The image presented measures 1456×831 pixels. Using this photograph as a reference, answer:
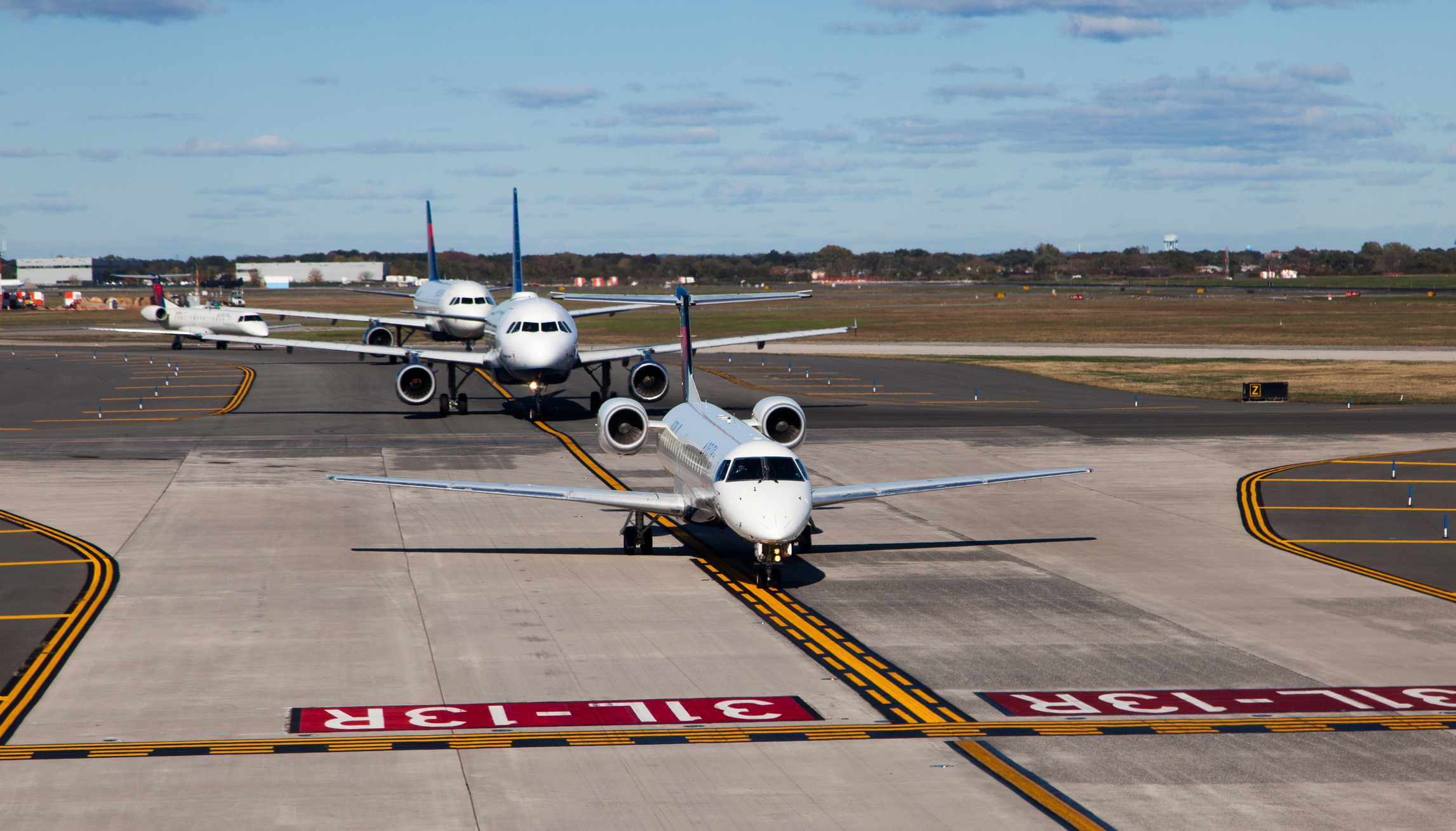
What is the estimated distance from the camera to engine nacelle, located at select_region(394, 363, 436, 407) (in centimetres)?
5244

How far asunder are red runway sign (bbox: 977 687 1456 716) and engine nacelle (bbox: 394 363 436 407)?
37734mm

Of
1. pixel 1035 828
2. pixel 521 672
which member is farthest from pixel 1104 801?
pixel 521 672

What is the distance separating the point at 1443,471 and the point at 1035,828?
32157 millimetres

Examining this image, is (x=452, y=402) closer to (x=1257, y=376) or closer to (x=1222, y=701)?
(x=1222, y=701)

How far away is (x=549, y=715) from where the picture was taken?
57.9 ft

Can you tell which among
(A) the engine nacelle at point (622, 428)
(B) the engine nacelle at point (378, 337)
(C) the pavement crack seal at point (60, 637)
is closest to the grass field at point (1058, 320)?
(B) the engine nacelle at point (378, 337)

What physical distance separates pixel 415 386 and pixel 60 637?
31619mm

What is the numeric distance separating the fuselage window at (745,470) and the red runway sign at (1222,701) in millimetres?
7519

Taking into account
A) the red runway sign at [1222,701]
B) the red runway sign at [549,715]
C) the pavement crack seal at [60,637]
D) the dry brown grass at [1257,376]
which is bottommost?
the red runway sign at [1222,701]

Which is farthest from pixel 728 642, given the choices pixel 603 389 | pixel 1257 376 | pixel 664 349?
pixel 1257 376

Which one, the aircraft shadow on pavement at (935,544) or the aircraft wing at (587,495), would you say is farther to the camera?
the aircraft shadow on pavement at (935,544)

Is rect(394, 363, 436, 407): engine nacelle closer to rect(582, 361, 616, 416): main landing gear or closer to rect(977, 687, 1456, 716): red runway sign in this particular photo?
rect(582, 361, 616, 416): main landing gear

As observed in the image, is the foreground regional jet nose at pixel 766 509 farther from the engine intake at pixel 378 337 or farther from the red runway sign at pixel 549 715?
the engine intake at pixel 378 337

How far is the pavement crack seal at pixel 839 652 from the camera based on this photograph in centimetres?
1800
